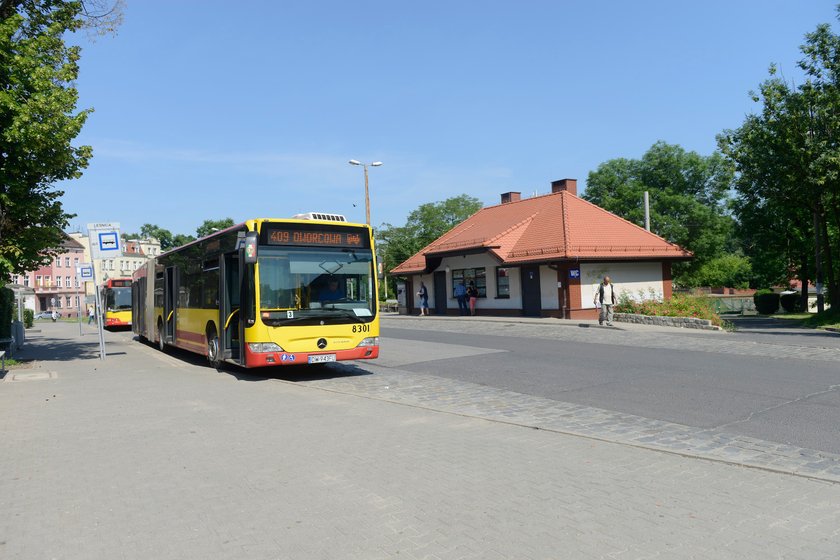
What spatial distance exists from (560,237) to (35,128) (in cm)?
2250

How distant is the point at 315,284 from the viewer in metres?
12.2

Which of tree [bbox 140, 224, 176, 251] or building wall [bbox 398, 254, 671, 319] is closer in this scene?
building wall [bbox 398, 254, 671, 319]

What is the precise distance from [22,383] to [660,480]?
11963mm

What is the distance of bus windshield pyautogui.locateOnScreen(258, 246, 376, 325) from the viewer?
11766 millimetres

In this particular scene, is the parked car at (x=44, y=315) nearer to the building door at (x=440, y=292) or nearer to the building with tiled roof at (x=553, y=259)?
the building door at (x=440, y=292)

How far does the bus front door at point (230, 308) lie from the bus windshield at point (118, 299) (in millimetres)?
24493

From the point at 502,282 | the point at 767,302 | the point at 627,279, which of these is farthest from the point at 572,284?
the point at 767,302

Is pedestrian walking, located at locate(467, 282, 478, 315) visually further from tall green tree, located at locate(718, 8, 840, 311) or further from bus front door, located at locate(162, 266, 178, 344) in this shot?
bus front door, located at locate(162, 266, 178, 344)

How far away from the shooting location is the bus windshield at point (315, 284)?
463 inches

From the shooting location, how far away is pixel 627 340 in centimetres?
1886

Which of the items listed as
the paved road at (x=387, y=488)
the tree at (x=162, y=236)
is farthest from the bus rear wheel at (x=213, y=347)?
the tree at (x=162, y=236)

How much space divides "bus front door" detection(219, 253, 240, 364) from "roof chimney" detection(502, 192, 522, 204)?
1200 inches

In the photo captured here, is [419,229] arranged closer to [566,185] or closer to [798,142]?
[566,185]

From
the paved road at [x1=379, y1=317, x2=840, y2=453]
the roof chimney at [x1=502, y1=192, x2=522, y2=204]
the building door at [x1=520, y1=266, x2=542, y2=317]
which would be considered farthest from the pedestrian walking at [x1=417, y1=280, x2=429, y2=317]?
the paved road at [x1=379, y1=317, x2=840, y2=453]
